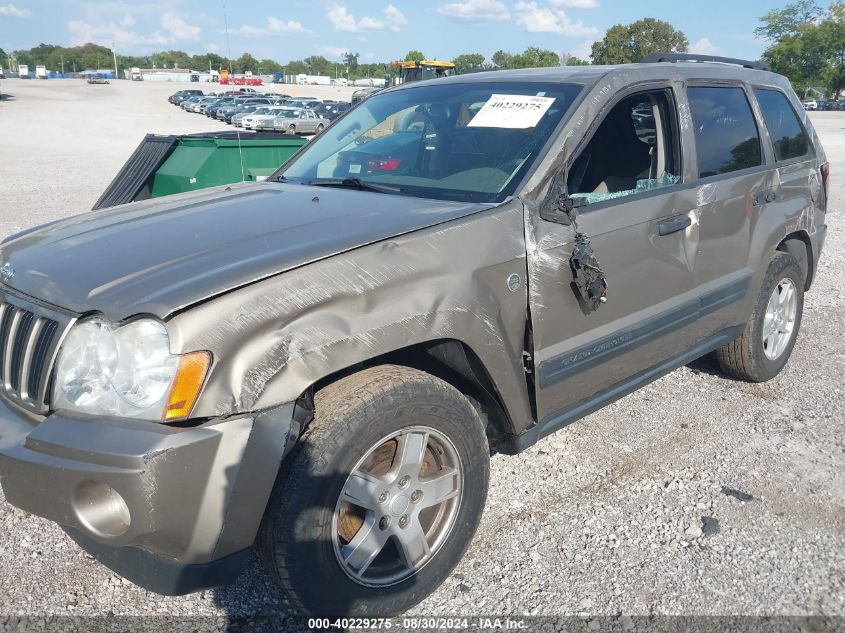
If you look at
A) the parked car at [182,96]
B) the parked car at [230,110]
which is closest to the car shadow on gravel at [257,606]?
the parked car at [230,110]

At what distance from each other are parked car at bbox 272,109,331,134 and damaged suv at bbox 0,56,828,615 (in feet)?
87.2

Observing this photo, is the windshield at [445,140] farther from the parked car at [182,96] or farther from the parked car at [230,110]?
the parked car at [182,96]

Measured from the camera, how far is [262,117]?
3438 centimetres

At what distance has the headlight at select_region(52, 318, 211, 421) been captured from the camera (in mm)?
1998

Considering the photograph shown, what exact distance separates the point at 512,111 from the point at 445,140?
0.35 metres

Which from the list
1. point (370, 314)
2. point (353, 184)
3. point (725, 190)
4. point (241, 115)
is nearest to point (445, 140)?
point (353, 184)

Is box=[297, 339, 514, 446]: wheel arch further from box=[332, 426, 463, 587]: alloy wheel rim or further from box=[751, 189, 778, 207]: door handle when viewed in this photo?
box=[751, 189, 778, 207]: door handle

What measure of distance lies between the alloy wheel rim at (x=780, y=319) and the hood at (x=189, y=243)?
2.63 meters

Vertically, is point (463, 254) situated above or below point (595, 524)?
above

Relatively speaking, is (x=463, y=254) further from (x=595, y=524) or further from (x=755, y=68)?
(x=755, y=68)

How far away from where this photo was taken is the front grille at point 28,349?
7.16 ft

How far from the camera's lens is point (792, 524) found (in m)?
3.09

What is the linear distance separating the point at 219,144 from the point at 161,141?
3.00 feet

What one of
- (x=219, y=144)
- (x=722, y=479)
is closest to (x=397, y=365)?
(x=722, y=479)
